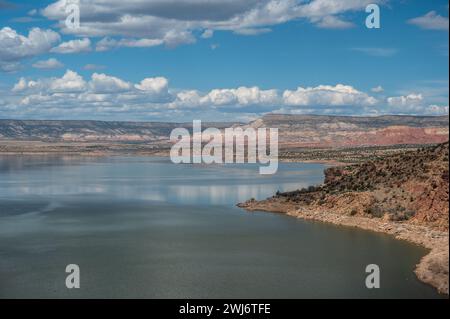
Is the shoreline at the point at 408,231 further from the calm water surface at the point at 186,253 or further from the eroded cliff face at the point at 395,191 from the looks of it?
the eroded cliff face at the point at 395,191

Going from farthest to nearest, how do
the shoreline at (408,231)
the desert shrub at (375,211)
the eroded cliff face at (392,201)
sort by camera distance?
the desert shrub at (375,211) < the eroded cliff face at (392,201) < the shoreline at (408,231)

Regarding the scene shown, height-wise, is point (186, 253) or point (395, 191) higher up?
point (395, 191)

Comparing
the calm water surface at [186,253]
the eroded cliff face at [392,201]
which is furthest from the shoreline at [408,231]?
the calm water surface at [186,253]

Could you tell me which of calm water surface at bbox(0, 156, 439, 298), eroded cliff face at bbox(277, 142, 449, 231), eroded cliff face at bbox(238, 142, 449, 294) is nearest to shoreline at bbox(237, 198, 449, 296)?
eroded cliff face at bbox(238, 142, 449, 294)

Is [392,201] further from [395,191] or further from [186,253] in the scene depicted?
[186,253]

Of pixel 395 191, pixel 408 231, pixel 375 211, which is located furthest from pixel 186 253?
pixel 395 191

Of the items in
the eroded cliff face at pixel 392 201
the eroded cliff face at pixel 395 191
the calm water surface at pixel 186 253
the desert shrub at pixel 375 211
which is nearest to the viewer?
the calm water surface at pixel 186 253

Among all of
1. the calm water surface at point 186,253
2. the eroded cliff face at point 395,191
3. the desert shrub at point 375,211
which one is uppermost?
the eroded cliff face at point 395,191
